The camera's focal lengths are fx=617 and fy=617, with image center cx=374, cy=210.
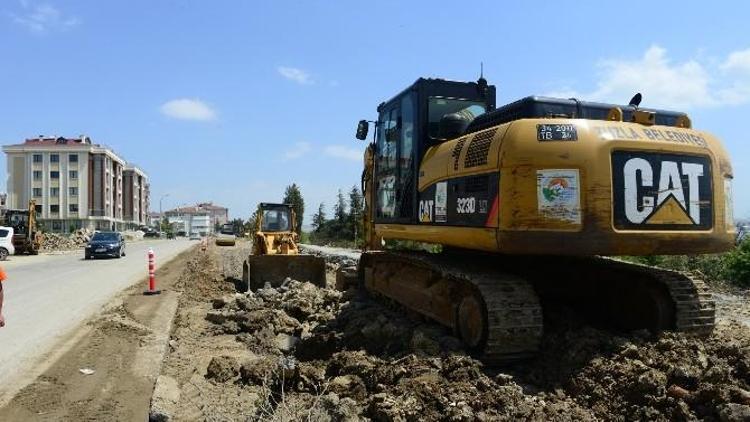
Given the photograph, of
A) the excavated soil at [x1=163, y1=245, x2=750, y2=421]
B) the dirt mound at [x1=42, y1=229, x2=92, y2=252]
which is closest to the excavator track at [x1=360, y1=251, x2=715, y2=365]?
the excavated soil at [x1=163, y1=245, x2=750, y2=421]

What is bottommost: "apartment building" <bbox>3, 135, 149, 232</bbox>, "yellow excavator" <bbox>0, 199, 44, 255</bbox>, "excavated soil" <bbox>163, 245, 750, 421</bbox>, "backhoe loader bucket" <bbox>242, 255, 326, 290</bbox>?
"excavated soil" <bbox>163, 245, 750, 421</bbox>

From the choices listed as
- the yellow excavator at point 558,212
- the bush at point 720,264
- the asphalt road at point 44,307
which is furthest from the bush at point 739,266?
the asphalt road at point 44,307

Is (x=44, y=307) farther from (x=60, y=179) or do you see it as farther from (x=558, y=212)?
(x=60, y=179)

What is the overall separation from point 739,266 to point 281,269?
10291mm

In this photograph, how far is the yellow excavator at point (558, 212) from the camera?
525 cm

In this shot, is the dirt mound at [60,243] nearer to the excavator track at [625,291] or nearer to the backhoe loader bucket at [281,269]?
the backhoe loader bucket at [281,269]

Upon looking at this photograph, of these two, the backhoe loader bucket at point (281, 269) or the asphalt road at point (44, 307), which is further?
the backhoe loader bucket at point (281, 269)

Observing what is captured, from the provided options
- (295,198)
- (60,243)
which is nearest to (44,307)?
(60,243)

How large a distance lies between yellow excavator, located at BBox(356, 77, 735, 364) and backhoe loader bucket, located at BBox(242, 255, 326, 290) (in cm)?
707

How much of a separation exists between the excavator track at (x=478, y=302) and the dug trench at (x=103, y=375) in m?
3.10

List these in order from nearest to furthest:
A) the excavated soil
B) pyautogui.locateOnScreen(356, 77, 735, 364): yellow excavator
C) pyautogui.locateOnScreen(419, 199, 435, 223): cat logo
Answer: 1. the excavated soil
2. pyautogui.locateOnScreen(356, 77, 735, 364): yellow excavator
3. pyautogui.locateOnScreen(419, 199, 435, 223): cat logo

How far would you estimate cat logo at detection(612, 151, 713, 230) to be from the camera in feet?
17.5

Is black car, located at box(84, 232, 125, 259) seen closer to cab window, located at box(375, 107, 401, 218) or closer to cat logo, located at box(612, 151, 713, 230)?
cab window, located at box(375, 107, 401, 218)

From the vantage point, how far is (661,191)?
214 inches
